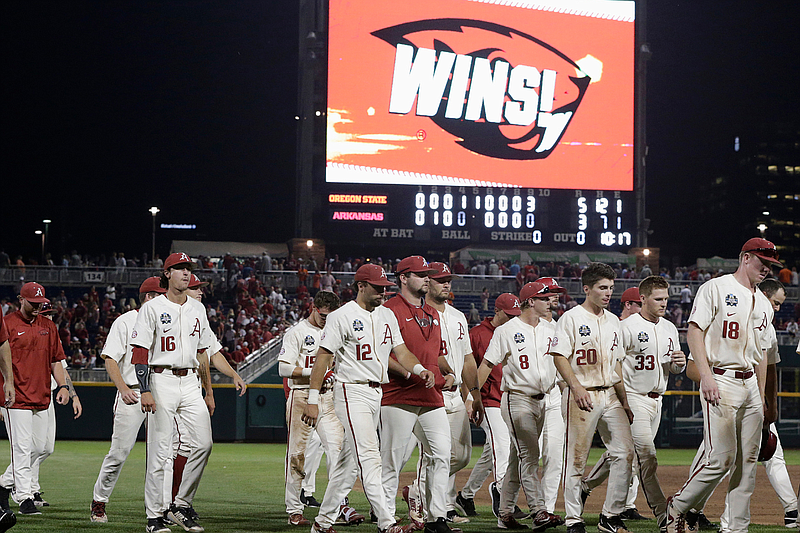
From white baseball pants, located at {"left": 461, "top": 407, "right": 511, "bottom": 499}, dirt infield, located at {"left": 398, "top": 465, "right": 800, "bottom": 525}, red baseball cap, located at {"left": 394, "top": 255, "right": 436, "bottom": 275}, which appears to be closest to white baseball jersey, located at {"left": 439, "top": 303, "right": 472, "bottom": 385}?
white baseball pants, located at {"left": 461, "top": 407, "right": 511, "bottom": 499}

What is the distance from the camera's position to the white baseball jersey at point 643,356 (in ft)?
25.5

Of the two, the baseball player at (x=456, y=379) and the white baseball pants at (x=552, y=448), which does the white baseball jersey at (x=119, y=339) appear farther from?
the white baseball pants at (x=552, y=448)

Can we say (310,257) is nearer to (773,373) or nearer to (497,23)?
(497,23)

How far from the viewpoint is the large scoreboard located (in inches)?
1174

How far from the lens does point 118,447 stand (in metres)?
7.69

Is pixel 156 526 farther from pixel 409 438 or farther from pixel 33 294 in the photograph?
pixel 33 294

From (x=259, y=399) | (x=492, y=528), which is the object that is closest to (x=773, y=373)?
(x=492, y=528)

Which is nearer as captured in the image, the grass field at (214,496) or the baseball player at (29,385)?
the grass field at (214,496)

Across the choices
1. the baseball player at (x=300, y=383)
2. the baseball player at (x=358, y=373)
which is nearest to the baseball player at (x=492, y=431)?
the baseball player at (x=300, y=383)

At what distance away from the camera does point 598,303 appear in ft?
22.8

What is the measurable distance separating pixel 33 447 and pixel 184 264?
2663 mm

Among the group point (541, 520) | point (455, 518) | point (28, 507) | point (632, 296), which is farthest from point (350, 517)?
point (632, 296)

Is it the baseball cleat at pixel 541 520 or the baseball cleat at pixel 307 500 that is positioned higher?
the baseball cleat at pixel 541 520

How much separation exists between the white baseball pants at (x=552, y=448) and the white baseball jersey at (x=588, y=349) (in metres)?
1.00
